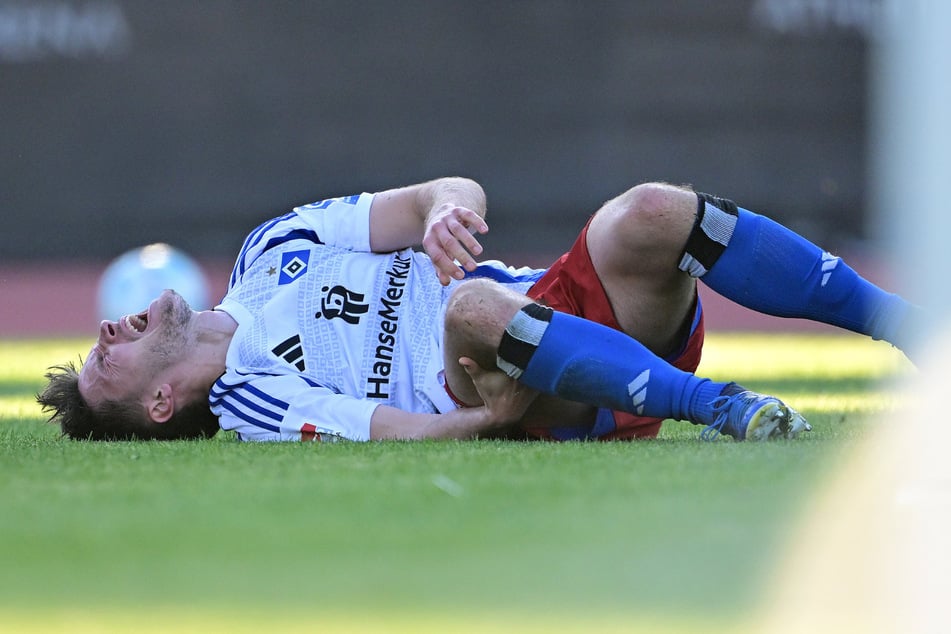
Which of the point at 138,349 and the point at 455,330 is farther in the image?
the point at 138,349

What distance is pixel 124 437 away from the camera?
10.9 ft

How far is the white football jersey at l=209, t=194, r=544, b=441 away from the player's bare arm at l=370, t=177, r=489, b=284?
4 centimetres

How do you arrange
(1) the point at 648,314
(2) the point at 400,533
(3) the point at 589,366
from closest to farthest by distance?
(2) the point at 400,533 < (3) the point at 589,366 < (1) the point at 648,314

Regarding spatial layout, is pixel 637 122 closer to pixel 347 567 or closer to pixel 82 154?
pixel 82 154

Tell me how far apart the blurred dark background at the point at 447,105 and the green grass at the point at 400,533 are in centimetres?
761

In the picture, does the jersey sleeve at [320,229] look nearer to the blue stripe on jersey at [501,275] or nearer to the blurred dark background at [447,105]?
the blue stripe on jersey at [501,275]

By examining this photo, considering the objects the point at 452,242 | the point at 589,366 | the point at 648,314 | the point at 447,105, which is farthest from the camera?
the point at 447,105

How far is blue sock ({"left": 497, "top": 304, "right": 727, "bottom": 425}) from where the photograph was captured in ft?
8.82

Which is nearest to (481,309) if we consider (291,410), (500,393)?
(500,393)

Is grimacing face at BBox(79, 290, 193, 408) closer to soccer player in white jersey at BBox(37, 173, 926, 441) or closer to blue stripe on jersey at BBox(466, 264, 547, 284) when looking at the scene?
soccer player in white jersey at BBox(37, 173, 926, 441)

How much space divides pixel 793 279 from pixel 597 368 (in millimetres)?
470

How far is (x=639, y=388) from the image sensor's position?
2689 mm

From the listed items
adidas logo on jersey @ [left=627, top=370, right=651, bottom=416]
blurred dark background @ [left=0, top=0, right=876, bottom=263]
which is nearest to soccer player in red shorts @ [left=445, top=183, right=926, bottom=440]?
adidas logo on jersey @ [left=627, top=370, right=651, bottom=416]

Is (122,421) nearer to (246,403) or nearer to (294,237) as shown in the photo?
(246,403)
